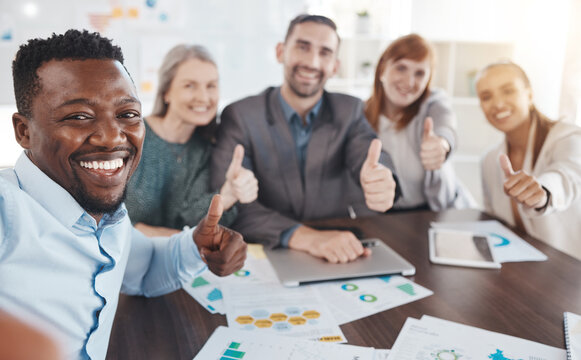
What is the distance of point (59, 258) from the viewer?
59 centimetres

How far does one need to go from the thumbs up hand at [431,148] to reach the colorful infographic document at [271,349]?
1.02 metres

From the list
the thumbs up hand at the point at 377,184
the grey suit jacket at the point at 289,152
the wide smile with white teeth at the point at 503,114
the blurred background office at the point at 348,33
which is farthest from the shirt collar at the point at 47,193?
the blurred background office at the point at 348,33

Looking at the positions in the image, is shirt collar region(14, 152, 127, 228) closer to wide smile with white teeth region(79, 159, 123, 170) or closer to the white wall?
wide smile with white teeth region(79, 159, 123, 170)

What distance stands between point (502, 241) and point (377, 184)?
0.44 m

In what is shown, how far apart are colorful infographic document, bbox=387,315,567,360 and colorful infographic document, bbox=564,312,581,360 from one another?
0.02 metres

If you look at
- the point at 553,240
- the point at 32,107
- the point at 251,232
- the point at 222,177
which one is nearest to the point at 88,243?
the point at 32,107

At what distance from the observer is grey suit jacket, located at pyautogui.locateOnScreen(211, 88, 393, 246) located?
1.68 m

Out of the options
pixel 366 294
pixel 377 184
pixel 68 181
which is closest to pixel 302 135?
pixel 377 184

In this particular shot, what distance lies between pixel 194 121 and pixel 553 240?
1364mm

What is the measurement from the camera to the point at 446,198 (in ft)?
6.73

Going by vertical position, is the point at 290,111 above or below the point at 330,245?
above

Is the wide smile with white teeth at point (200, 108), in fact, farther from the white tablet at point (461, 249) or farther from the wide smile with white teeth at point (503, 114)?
the wide smile with white teeth at point (503, 114)

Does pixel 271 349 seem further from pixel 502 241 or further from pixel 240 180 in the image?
pixel 502 241

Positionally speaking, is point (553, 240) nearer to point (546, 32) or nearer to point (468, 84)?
point (546, 32)
